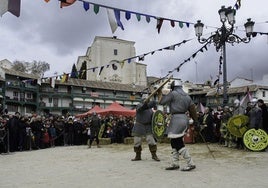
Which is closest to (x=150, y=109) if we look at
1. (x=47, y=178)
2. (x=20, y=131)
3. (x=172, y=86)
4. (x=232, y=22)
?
(x=172, y=86)

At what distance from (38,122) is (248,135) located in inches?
405

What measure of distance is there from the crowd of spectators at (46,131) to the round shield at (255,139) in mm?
9392

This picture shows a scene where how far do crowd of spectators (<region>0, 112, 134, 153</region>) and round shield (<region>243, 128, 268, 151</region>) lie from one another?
939 cm

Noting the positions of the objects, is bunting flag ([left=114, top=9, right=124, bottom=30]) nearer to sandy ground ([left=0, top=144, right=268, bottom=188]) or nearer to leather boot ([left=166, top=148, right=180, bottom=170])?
sandy ground ([left=0, top=144, right=268, bottom=188])

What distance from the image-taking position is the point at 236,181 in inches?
246

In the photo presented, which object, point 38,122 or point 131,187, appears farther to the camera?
point 38,122

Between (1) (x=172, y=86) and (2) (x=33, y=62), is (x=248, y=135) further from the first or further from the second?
(2) (x=33, y=62)

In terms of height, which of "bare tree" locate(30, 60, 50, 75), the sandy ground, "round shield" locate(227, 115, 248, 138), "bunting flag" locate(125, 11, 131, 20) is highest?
"bare tree" locate(30, 60, 50, 75)

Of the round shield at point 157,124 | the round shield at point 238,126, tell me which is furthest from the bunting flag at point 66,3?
the round shield at point 238,126

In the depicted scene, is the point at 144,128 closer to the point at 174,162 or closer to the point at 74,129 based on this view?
the point at 174,162

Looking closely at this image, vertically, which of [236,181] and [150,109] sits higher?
[150,109]

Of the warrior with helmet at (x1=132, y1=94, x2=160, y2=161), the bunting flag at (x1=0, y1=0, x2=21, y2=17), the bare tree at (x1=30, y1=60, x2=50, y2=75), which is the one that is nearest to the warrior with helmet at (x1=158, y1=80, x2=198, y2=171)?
the warrior with helmet at (x1=132, y1=94, x2=160, y2=161)

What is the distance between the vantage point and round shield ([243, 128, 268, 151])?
11.4 metres

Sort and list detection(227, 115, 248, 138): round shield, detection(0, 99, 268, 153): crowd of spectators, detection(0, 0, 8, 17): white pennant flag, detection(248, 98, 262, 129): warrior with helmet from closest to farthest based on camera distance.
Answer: detection(0, 0, 8, 17): white pennant flag
detection(248, 98, 262, 129): warrior with helmet
detection(227, 115, 248, 138): round shield
detection(0, 99, 268, 153): crowd of spectators
